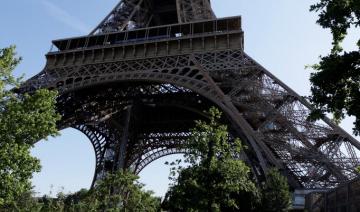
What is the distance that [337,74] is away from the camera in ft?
32.2

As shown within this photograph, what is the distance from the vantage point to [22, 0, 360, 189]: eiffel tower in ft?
79.9

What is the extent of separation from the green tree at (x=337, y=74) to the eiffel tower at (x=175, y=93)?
13077 millimetres

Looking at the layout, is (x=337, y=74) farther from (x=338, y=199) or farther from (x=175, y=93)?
(x=175, y=93)

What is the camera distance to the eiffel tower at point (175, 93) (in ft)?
79.9

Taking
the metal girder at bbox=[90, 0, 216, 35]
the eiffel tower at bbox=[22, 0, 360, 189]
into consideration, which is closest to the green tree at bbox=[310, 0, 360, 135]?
the eiffel tower at bbox=[22, 0, 360, 189]

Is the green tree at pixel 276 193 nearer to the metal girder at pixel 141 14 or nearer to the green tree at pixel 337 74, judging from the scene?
the green tree at pixel 337 74

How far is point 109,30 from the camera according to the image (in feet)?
129

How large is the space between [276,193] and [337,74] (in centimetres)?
1289

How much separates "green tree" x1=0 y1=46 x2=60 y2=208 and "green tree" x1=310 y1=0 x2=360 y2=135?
1140cm

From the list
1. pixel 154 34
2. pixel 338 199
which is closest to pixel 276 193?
pixel 338 199

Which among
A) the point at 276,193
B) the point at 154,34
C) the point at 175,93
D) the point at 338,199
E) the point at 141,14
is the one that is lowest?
the point at 338,199

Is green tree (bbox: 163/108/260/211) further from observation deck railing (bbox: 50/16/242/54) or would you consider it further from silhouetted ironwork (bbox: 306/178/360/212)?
observation deck railing (bbox: 50/16/242/54)

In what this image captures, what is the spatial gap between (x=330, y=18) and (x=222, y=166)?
8.81 meters

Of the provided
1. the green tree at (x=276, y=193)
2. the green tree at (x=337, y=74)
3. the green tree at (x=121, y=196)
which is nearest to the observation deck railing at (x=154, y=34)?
the green tree at (x=121, y=196)
